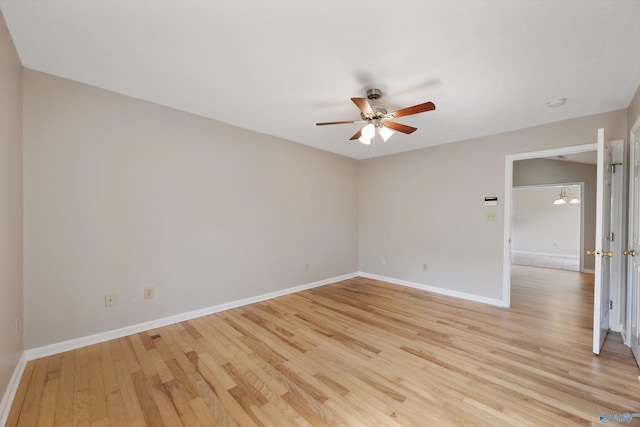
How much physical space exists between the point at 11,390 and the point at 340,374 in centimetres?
223

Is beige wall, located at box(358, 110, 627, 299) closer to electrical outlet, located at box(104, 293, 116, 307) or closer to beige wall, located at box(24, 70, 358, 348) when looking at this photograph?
beige wall, located at box(24, 70, 358, 348)

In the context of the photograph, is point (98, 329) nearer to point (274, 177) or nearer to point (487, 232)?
point (274, 177)

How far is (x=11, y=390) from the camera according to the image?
1.72m

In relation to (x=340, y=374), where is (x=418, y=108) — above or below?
above

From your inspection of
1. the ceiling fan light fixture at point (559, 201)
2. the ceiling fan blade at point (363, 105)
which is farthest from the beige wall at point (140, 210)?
the ceiling fan light fixture at point (559, 201)

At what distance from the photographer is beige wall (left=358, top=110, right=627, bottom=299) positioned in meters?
3.38

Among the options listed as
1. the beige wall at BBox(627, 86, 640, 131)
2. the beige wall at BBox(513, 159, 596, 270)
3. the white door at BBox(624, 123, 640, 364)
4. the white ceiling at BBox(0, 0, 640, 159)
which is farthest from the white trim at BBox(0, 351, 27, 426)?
the beige wall at BBox(513, 159, 596, 270)

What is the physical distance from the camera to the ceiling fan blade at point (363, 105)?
81.8 inches

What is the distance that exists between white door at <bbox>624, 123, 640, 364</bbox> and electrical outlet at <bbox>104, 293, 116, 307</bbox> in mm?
4636

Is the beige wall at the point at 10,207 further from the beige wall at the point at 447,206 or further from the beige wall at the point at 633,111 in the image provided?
the beige wall at the point at 633,111

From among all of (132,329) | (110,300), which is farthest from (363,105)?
(132,329)

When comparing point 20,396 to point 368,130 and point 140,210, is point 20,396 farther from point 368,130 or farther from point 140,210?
point 368,130

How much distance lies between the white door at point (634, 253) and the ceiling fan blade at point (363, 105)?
89.7 inches

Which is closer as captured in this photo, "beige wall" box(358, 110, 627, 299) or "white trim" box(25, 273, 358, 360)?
"white trim" box(25, 273, 358, 360)
